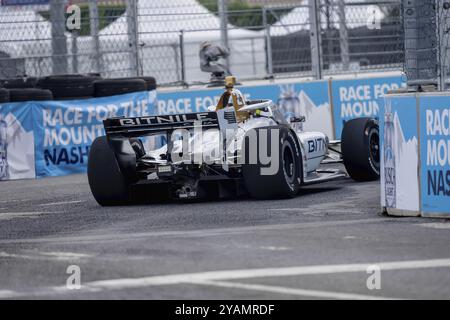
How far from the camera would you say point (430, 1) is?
12000mm

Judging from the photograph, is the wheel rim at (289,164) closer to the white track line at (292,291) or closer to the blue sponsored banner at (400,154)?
the blue sponsored banner at (400,154)

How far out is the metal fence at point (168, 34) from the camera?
2041cm

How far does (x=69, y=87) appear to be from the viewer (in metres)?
19.5

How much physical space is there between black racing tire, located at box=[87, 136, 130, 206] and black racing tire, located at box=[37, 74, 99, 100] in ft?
19.4

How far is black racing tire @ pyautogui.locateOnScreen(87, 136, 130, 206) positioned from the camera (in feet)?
44.4

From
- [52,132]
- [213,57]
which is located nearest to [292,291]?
[52,132]

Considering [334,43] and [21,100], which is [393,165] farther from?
[334,43]

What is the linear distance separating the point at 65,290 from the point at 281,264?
159cm

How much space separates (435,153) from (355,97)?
34.7 ft

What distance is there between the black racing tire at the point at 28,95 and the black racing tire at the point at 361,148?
19.7ft

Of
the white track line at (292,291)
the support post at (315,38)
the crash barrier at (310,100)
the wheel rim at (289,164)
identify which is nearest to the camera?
the white track line at (292,291)

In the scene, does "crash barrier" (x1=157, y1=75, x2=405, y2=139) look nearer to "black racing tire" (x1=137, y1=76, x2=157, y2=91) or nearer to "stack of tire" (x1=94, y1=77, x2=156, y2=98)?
"black racing tire" (x1=137, y1=76, x2=157, y2=91)

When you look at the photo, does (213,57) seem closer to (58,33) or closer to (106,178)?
(58,33)

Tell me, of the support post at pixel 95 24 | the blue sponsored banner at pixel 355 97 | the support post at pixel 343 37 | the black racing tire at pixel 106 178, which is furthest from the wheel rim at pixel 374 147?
the support post at pixel 343 37
